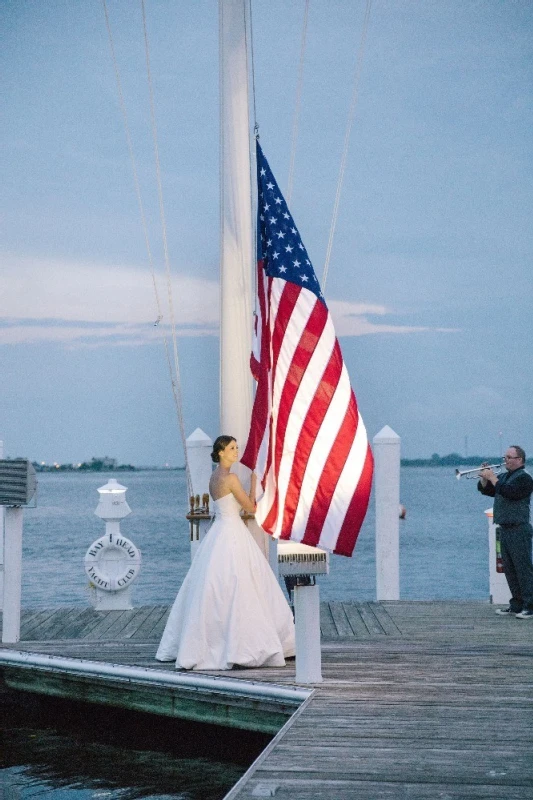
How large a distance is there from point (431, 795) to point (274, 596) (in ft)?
12.3

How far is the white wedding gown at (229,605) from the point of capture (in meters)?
8.62

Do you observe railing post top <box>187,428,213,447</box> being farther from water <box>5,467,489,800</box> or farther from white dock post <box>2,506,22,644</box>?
water <box>5,467,489,800</box>

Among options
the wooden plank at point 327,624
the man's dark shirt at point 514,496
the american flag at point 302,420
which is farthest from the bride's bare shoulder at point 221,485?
the man's dark shirt at point 514,496

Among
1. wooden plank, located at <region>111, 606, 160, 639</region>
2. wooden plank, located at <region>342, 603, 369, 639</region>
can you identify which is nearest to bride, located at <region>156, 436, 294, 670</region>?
wooden plank, located at <region>342, 603, 369, 639</region>

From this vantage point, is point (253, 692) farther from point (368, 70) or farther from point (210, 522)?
point (368, 70)

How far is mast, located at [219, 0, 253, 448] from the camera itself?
361 inches

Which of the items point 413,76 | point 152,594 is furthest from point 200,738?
point 413,76

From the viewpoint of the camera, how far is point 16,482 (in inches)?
407

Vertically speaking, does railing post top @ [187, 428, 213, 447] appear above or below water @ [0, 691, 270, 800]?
above

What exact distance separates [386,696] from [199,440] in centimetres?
492

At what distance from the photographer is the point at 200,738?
8.62m

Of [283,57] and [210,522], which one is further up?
[283,57]

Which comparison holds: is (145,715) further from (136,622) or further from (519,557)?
(519,557)

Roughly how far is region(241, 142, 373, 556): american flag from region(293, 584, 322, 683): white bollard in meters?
0.38
